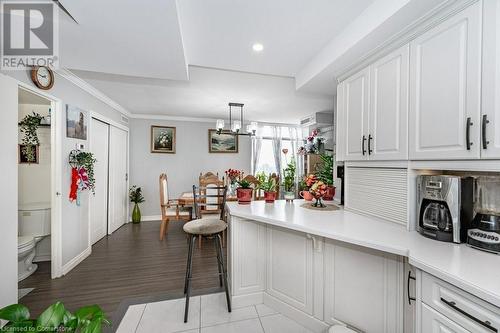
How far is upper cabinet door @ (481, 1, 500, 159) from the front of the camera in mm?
998

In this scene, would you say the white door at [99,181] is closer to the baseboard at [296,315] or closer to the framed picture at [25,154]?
the framed picture at [25,154]

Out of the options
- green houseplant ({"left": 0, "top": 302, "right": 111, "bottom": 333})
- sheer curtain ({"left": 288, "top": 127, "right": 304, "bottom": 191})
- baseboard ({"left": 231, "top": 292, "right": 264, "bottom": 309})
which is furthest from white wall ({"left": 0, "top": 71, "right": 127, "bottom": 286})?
sheer curtain ({"left": 288, "top": 127, "right": 304, "bottom": 191})

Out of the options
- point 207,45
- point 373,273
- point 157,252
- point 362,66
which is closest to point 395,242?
point 373,273

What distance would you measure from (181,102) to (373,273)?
3.88m

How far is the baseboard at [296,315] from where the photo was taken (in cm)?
167

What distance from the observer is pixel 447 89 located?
1.19m

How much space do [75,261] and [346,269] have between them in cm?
330

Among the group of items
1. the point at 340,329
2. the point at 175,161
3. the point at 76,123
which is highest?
the point at 76,123

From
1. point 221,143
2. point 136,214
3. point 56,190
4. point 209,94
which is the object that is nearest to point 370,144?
point 209,94

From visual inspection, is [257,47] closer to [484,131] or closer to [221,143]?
[484,131]

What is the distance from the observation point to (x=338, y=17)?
1651 mm

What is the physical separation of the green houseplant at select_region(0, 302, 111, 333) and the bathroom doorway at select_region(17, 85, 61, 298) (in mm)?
2128

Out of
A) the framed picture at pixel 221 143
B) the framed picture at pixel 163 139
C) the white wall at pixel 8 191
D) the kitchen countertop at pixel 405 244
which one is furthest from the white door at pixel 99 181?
the kitchen countertop at pixel 405 244

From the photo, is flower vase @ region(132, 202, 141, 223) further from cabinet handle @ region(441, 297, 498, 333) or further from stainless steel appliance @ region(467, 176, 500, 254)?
stainless steel appliance @ region(467, 176, 500, 254)
